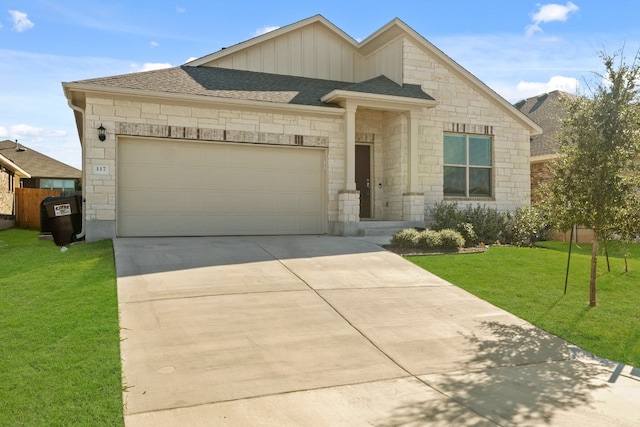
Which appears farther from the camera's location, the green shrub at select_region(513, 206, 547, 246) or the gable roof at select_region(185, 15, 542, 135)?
the gable roof at select_region(185, 15, 542, 135)

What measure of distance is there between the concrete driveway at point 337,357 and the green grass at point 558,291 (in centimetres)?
38

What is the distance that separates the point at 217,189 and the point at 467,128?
758 cm

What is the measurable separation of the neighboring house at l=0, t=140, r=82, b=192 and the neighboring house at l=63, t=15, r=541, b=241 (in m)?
24.1

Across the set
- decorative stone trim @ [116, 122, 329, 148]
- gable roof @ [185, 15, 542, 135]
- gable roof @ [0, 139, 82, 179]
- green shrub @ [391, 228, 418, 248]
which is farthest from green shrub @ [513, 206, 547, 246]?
gable roof @ [0, 139, 82, 179]

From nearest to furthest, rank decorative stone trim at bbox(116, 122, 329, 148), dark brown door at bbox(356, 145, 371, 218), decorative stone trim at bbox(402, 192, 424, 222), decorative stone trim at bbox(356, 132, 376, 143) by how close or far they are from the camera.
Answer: decorative stone trim at bbox(116, 122, 329, 148)
decorative stone trim at bbox(402, 192, 424, 222)
decorative stone trim at bbox(356, 132, 376, 143)
dark brown door at bbox(356, 145, 371, 218)

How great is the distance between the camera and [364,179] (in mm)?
14906

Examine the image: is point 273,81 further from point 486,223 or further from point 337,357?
point 337,357

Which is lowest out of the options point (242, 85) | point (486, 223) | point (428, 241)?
point (428, 241)

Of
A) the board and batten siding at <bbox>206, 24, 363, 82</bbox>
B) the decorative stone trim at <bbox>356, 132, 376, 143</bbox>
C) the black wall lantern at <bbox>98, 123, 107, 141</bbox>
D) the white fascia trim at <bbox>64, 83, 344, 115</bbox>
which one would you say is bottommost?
the black wall lantern at <bbox>98, 123, 107, 141</bbox>

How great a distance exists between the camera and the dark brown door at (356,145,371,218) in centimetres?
1484

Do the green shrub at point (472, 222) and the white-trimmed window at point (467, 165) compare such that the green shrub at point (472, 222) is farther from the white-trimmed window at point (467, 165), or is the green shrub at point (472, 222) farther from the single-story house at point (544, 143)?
the single-story house at point (544, 143)

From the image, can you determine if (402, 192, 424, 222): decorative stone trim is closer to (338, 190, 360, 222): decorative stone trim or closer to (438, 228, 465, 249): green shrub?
(338, 190, 360, 222): decorative stone trim

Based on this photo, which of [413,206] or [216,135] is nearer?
[216,135]

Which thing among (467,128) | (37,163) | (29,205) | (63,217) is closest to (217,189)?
(63,217)
